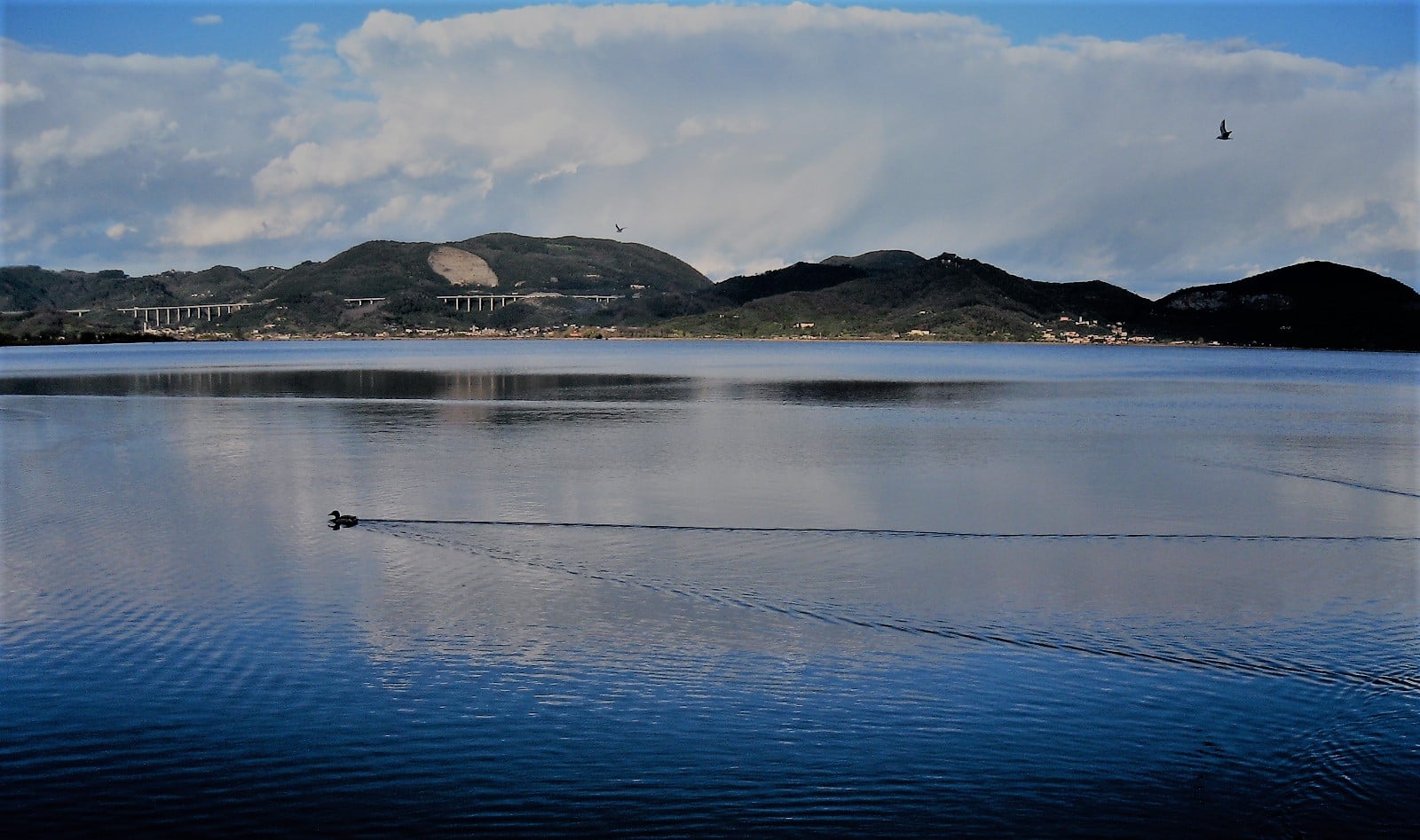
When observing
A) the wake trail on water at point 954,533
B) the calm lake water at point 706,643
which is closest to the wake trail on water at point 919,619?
the wake trail on water at point 954,533

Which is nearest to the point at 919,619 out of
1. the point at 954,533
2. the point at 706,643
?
the point at 706,643

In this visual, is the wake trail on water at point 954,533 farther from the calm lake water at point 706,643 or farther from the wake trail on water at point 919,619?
the calm lake water at point 706,643

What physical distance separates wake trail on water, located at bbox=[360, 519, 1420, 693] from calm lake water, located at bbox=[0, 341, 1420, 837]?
0.41 ft

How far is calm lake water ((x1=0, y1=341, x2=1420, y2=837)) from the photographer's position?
12516 mm

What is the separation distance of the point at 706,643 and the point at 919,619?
4.06 m

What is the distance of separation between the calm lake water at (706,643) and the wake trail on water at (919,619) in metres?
0.12

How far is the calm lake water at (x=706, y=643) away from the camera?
12.5 m

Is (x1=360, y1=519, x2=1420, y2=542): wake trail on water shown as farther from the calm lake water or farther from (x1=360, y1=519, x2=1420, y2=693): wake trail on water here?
the calm lake water

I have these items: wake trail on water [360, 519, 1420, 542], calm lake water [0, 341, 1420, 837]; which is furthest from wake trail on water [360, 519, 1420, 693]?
calm lake water [0, 341, 1420, 837]

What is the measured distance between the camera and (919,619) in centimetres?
2017

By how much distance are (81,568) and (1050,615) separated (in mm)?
18724

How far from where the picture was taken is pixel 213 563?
2458 cm

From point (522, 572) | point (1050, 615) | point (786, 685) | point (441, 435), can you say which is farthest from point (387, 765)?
point (441, 435)

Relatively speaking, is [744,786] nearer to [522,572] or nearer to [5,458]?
[522,572]
